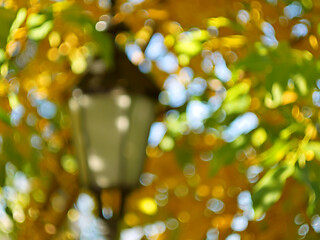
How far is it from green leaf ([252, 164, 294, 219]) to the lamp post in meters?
0.48

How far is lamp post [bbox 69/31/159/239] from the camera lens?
1.74 metres

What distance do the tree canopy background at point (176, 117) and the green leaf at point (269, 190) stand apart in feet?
0.64

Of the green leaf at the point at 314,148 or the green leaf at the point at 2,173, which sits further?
the green leaf at the point at 2,173

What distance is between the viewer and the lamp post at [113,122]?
1.74 metres

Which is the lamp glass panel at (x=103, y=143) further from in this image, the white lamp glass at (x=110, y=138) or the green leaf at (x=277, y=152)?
the green leaf at (x=277, y=152)

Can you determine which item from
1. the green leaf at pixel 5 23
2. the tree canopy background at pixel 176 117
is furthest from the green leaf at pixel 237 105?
the green leaf at pixel 5 23

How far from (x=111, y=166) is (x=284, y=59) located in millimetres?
607

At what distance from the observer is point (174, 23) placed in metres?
2.73

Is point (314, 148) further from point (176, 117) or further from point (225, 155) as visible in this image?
point (176, 117)

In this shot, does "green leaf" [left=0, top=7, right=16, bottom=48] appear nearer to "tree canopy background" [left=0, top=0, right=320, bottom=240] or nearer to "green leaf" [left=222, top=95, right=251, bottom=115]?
"tree canopy background" [left=0, top=0, right=320, bottom=240]

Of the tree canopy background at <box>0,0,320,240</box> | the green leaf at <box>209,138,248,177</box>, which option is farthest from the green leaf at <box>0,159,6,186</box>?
the green leaf at <box>209,138,248,177</box>

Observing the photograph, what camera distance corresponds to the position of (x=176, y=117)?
2.71 metres

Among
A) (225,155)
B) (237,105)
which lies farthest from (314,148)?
(237,105)

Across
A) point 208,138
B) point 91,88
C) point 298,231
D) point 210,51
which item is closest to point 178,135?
point 208,138
